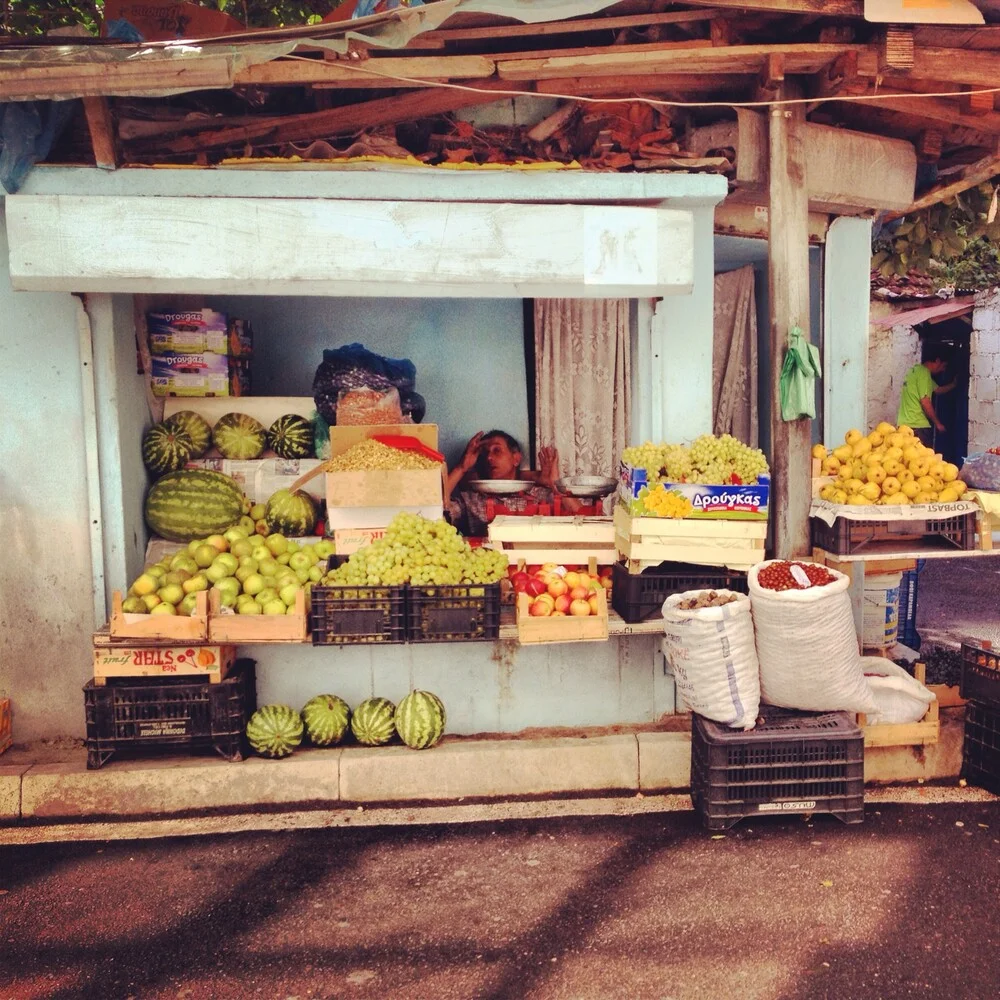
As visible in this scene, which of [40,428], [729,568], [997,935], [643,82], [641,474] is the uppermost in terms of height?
[643,82]

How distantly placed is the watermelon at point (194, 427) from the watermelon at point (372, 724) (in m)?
2.19

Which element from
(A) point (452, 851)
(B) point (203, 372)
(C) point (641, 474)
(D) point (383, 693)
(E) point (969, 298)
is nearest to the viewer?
(A) point (452, 851)

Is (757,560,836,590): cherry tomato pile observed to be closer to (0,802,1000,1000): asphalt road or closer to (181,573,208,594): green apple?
(0,802,1000,1000): asphalt road

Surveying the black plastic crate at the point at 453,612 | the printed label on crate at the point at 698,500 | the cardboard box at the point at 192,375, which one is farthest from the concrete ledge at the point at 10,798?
the printed label on crate at the point at 698,500

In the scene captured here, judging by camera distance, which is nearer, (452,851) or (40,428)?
(452,851)

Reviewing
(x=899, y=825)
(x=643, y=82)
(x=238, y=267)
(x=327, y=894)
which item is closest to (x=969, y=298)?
(x=643, y=82)

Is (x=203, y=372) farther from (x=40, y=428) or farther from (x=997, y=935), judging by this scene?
(x=997, y=935)

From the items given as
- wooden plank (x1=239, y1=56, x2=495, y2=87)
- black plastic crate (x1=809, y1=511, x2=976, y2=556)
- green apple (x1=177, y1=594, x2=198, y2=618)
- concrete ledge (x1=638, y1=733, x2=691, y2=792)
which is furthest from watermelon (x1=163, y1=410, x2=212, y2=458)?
black plastic crate (x1=809, y1=511, x2=976, y2=556)

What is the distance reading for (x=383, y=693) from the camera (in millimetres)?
6000

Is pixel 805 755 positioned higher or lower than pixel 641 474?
lower

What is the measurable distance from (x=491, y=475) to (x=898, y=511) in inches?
119

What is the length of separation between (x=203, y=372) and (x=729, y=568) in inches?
153

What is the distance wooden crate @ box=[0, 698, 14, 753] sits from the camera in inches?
222

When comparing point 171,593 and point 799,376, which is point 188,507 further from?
point 799,376
